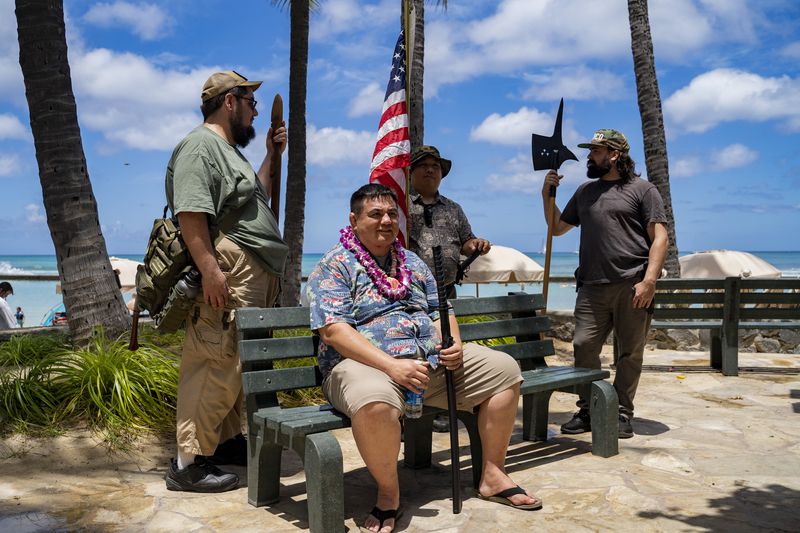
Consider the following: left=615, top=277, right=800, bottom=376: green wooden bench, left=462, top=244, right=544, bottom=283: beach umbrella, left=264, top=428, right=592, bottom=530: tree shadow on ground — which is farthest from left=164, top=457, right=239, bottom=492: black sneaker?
left=462, top=244, right=544, bottom=283: beach umbrella

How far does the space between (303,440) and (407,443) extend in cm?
119

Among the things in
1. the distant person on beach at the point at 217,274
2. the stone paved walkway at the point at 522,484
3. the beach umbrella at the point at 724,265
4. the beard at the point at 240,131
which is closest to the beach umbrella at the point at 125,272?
the beach umbrella at the point at 724,265

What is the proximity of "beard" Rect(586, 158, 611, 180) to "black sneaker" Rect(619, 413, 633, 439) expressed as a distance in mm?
1683

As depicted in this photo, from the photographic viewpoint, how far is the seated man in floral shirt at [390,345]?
352 cm

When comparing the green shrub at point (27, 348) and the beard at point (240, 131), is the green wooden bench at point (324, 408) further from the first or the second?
the green shrub at point (27, 348)

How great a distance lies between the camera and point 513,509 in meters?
3.68

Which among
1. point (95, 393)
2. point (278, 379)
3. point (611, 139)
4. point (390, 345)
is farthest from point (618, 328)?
point (95, 393)

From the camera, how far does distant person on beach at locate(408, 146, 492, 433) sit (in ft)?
17.1

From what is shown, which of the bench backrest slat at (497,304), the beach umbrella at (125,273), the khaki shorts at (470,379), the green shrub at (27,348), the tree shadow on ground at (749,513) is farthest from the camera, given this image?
the beach umbrella at (125,273)

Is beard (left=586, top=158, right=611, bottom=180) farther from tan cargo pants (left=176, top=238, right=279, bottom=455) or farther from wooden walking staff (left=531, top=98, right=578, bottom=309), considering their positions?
tan cargo pants (left=176, top=238, right=279, bottom=455)

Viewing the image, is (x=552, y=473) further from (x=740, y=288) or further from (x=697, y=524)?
(x=740, y=288)

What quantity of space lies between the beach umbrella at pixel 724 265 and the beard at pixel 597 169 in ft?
37.6

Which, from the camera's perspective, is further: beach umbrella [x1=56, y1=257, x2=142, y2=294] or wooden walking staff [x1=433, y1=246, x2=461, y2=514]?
beach umbrella [x1=56, y1=257, x2=142, y2=294]

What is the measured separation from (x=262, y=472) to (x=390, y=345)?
3.04 ft
